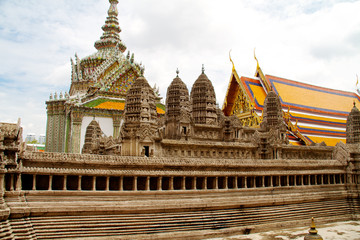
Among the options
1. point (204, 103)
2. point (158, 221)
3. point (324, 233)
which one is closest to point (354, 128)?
point (204, 103)

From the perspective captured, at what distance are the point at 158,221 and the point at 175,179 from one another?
2.51 m

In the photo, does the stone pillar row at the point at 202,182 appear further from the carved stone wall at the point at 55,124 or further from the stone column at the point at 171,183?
the carved stone wall at the point at 55,124

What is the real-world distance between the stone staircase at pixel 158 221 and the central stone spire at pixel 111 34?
3149cm

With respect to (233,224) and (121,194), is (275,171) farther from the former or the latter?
(121,194)

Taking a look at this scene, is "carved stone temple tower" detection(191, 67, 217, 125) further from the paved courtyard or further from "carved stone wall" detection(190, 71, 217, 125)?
the paved courtyard

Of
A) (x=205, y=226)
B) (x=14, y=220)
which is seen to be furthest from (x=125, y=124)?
(x=14, y=220)

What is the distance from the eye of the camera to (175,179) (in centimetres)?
1733

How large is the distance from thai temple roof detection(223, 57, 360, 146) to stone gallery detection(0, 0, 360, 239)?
2673 mm

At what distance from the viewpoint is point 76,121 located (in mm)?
32906

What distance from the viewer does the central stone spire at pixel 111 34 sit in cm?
4497

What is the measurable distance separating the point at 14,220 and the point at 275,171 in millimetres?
13588

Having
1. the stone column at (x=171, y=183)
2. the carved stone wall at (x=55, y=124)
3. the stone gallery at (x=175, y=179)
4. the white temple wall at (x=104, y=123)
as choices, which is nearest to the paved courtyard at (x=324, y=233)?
the stone gallery at (x=175, y=179)

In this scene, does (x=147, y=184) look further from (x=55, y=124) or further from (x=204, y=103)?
(x=55, y=124)

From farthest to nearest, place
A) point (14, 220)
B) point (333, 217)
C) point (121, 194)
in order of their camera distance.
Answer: point (333, 217) → point (121, 194) → point (14, 220)
